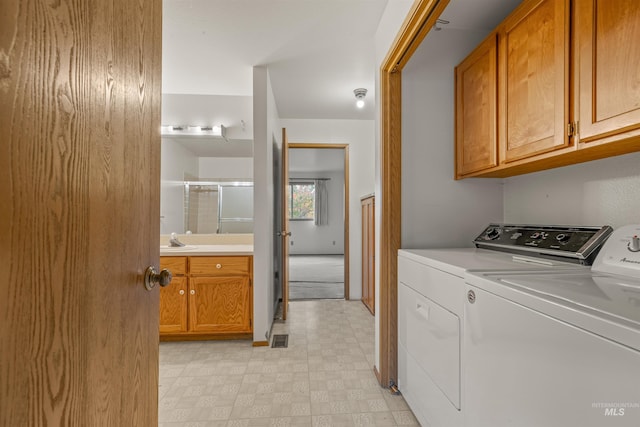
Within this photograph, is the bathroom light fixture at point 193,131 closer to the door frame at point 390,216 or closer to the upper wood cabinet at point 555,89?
the door frame at point 390,216

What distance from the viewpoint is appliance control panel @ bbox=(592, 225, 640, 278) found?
1.06 m

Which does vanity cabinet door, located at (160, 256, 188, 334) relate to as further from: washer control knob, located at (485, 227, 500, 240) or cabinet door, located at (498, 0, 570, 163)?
cabinet door, located at (498, 0, 570, 163)

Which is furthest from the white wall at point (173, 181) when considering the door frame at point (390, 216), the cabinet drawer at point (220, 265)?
the door frame at point (390, 216)

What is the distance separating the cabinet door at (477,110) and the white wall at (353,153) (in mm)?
2023

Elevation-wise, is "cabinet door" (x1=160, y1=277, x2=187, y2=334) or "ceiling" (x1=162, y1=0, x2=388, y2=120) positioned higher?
"ceiling" (x1=162, y1=0, x2=388, y2=120)

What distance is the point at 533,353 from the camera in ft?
2.69

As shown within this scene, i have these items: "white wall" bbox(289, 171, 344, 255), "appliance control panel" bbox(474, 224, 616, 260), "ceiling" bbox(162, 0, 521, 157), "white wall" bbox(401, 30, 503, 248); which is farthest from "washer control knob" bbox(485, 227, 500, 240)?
"white wall" bbox(289, 171, 344, 255)

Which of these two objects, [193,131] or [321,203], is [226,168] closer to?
[193,131]

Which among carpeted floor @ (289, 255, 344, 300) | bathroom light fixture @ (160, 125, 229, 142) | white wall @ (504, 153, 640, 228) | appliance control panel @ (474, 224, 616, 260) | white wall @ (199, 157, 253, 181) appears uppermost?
bathroom light fixture @ (160, 125, 229, 142)

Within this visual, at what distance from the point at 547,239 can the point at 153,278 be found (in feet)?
5.46

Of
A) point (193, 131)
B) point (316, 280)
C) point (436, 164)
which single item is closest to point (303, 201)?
point (316, 280)

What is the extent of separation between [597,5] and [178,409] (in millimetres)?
2643

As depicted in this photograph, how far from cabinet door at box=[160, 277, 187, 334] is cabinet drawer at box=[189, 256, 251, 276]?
148mm

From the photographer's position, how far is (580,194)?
152 cm
